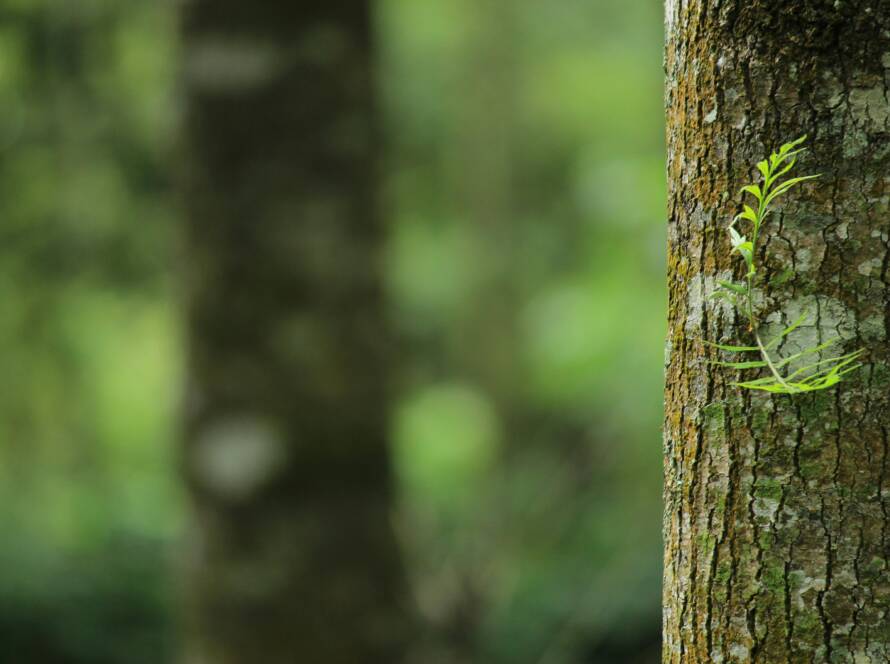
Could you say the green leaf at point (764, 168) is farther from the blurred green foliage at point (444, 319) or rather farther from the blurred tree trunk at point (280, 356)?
the blurred green foliage at point (444, 319)

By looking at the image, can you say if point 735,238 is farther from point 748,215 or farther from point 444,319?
point 444,319

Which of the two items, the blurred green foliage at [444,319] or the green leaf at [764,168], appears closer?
the green leaf at [764,168]

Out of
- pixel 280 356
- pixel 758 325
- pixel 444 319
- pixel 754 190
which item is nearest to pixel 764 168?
pixel 754 190

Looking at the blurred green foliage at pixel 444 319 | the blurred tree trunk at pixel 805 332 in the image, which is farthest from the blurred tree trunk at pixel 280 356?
the blurred tree trunk at pixel 805 332

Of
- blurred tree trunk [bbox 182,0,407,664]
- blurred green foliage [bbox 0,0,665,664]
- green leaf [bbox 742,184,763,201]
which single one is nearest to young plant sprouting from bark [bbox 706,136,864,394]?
green leaf [bbox 742,184,763,201]

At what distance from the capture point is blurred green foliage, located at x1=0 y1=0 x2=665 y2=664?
5.01 m

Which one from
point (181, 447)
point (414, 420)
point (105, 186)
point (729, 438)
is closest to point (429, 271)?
point (414, 420)

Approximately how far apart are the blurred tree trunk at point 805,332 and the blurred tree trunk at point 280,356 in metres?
2.22

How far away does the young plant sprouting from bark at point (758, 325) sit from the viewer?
0.91 metres

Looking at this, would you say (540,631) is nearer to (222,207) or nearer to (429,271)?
(222,207)

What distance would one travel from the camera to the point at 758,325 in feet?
3.14

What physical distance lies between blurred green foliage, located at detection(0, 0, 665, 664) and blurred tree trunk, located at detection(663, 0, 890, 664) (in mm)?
2485

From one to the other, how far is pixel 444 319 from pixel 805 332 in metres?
12.2

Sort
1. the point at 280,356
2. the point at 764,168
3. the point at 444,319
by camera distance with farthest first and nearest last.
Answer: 1. the point at 444,319
2. the point at 280,356
3. the point at 764,168
